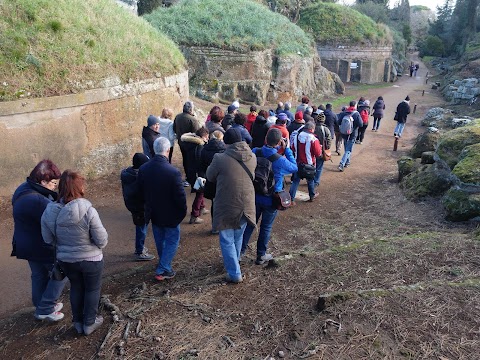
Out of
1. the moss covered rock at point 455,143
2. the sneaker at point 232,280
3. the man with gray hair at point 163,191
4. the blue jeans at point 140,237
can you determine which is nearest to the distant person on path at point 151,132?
the blue jeans at point 140,237

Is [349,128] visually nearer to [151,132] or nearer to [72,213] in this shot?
[151,132]

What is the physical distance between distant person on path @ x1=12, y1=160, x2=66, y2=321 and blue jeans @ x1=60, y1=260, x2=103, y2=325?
0.50m

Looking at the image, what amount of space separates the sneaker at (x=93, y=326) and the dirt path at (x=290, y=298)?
3.8 inches

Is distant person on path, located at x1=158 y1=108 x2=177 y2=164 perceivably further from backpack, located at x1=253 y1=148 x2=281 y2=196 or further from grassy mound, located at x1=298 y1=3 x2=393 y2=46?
grassy mound, located at x1=298 y1=3 x2=393 y2=46

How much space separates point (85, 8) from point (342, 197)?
867 centimetres

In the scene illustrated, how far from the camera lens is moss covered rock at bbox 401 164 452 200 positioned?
28.0 ft

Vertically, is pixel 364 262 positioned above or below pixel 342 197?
above

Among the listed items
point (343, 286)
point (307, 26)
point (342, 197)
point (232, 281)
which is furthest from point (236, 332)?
point (307, 26)

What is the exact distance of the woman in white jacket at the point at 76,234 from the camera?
3855 mm

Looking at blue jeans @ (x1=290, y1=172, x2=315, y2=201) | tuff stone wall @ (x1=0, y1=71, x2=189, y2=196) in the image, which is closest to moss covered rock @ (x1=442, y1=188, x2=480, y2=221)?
blue jeans @ (x1=290, y1=172, x2=315, y2=201)

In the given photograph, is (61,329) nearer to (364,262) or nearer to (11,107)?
(364,262)

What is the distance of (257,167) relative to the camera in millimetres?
5398

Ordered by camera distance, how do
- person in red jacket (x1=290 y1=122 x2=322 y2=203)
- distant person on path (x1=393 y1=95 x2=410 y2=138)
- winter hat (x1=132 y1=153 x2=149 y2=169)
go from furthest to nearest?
distant person on path (x1=393 y1=95 x2=410 y2=138) < person in red jacket (x1=290 y1=122 x2=322 y2=203) < winter hat (x1=132 y1=153 x2=149 y2=169)

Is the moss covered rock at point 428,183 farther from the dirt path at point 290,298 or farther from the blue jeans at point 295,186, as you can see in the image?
the blue jeans at point 295,186
